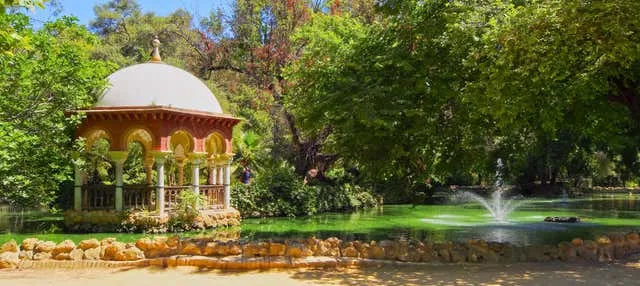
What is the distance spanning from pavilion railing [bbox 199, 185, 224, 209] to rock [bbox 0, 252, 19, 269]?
918cm

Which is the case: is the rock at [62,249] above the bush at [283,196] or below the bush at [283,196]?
below

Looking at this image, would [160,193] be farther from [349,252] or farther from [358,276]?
[358,276]

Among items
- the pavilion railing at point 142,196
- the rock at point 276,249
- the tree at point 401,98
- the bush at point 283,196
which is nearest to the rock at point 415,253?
the rock at point 276,249

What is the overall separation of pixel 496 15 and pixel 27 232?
1362cm

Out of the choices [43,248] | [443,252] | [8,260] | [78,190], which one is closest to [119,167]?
[78,190]

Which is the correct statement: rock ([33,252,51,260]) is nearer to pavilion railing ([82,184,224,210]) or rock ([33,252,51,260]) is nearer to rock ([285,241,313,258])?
rock ([285,241,313,258])

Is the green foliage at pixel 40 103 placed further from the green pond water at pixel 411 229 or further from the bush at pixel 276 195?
the bush at pixel 276 195

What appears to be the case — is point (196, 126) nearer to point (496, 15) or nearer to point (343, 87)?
point (343, 87)

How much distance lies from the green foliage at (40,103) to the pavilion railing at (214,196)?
18.3 feet

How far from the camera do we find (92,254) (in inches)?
350

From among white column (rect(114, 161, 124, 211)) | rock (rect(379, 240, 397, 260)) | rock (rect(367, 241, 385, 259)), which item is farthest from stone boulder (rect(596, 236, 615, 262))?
white column (rect(114, 161, 124, 211))

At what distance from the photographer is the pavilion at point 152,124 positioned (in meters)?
15.7

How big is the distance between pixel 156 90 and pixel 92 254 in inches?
319

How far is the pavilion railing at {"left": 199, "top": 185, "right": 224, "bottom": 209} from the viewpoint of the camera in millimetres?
18031
